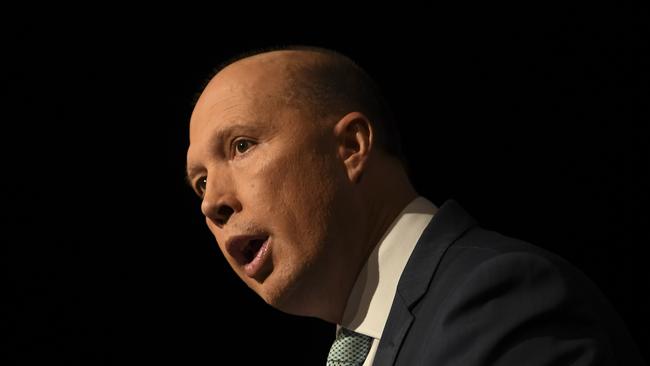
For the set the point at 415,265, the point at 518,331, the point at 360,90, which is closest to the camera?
the point at 518,331

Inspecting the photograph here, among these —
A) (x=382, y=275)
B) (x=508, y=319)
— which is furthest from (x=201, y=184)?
(x=508, y=319)

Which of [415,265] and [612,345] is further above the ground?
[415,265]

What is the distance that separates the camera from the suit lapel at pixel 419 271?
5.57 ft

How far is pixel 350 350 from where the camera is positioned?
1865 mm

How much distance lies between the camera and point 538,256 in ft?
5.12

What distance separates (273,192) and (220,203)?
131 mm

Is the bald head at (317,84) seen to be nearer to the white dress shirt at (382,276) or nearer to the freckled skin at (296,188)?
the freckled skin at (296,188)

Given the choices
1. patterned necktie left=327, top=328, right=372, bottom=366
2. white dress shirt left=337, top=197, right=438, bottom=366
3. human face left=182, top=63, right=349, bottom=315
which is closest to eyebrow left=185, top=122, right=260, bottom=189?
human face left=182, top=63, right=349, bottom=315

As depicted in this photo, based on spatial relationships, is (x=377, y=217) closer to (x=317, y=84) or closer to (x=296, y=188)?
(x=296, y=188)

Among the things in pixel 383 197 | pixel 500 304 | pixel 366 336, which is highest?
pixel 383 197

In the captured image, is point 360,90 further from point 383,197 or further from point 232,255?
point 232,255

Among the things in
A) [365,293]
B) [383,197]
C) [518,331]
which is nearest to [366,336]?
[365,293]

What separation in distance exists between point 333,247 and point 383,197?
0.56ft

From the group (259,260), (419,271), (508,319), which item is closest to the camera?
(508,319)
